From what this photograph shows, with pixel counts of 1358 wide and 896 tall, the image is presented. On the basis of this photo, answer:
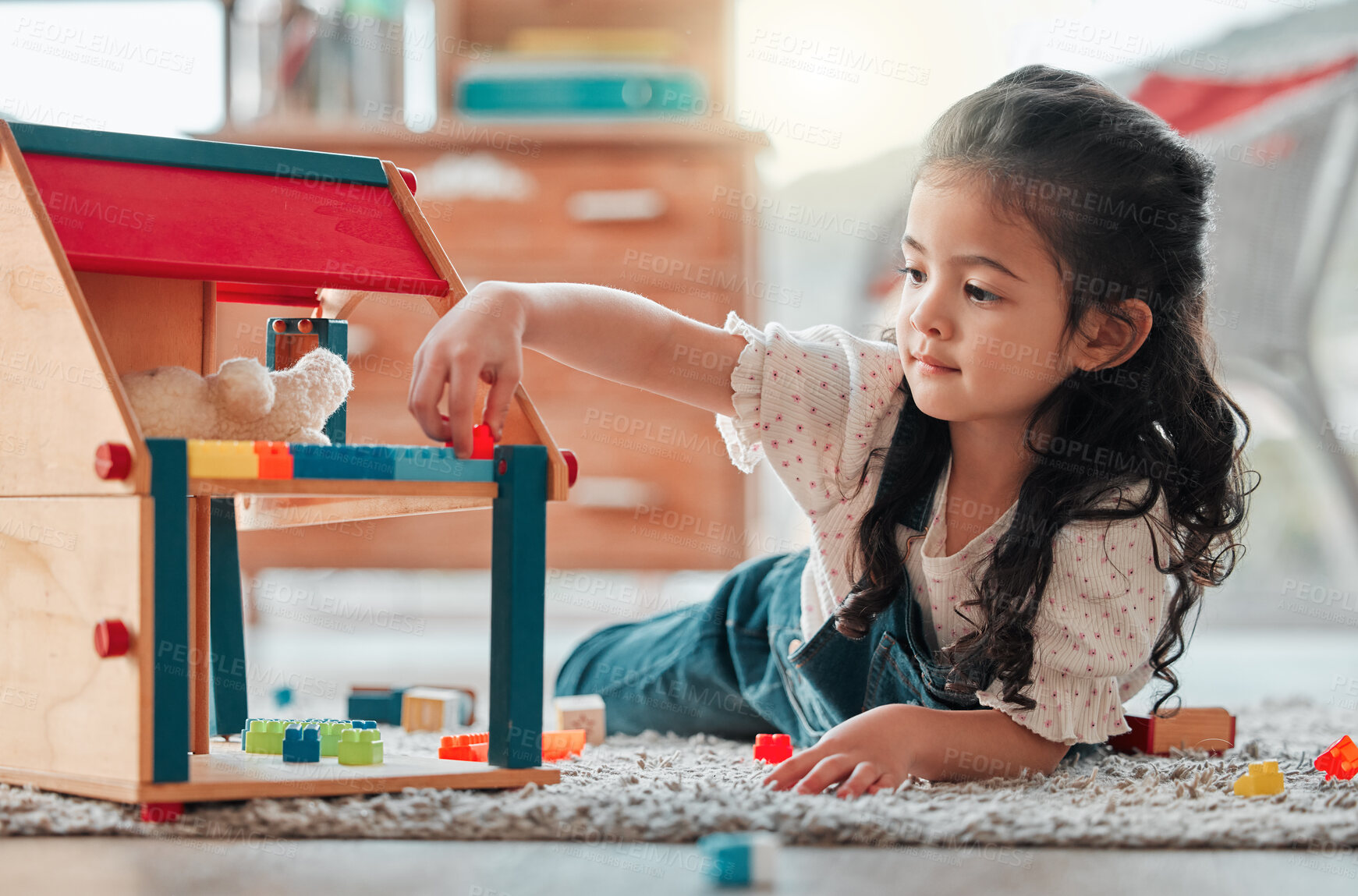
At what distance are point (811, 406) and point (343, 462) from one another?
0.42 metres

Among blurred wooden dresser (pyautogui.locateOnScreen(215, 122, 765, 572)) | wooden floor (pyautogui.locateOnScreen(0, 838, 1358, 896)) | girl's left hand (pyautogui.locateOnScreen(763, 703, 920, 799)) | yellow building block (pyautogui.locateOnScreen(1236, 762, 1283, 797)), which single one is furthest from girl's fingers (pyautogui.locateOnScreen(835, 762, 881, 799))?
blurred wooden dresser (pyautogui.locateOnScreen(215, 122, 765, 572))

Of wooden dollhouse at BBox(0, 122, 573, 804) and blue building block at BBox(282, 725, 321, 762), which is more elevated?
wooden dollhouse at BBox(0, 122, 573, 804)

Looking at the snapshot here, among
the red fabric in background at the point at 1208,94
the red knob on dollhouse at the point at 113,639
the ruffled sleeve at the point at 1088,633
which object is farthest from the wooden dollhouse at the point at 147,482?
the red fabric in background at the point at 1208,94

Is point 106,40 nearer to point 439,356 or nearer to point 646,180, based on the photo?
point 646,180

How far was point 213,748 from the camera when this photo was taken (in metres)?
0.86

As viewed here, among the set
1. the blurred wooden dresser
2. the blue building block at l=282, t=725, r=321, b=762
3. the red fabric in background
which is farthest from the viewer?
the red fabric in background

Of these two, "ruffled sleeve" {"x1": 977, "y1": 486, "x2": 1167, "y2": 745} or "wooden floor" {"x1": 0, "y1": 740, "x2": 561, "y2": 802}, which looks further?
"ruffled sleeve" {"x1": 977, "y1": 486, "x2": 1167, "y2": 745}

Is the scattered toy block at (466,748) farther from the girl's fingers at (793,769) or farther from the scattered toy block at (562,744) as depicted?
the girl's fingers at (793,769)

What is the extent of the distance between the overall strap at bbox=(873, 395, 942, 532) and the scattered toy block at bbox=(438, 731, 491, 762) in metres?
0.36

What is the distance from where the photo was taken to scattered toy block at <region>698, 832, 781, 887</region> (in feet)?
1.76

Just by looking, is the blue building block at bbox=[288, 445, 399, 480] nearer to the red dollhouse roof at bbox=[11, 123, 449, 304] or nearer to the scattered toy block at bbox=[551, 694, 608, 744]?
the red dollhouse roof at bbox=[11, 123, 449, 304]

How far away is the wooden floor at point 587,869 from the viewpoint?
53cm

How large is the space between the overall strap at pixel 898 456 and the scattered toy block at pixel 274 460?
0.48 m

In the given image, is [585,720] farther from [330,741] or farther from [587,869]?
[587,869]
